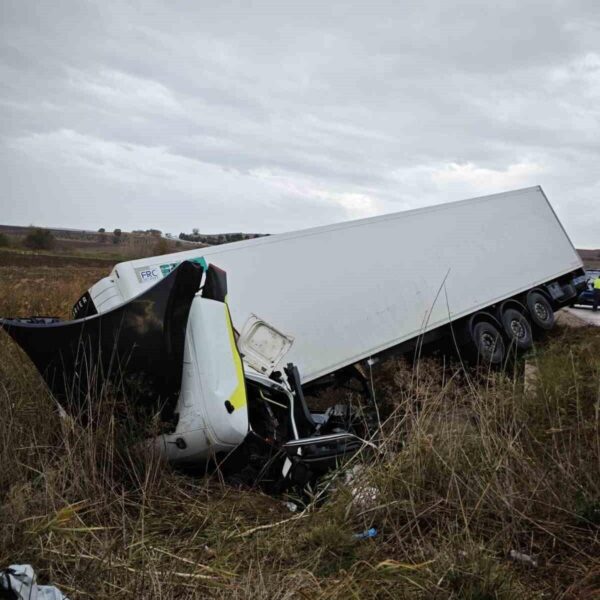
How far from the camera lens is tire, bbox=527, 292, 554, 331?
11250 mm

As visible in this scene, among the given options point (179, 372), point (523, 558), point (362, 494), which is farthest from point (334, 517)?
point (179, 372)

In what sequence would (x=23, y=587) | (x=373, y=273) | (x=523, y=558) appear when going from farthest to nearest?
(x=373, y=273) → (x=523, y=558) → (x=23, y=587)

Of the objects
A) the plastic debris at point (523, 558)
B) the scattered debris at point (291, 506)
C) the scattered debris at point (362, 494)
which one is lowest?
the plastic debris at point (523, 558)

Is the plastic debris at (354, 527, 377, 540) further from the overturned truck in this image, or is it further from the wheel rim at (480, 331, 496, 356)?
the wheel rim at (480, 331, 496, 356)

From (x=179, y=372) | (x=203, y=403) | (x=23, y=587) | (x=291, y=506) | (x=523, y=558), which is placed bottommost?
(x=523, y=558)

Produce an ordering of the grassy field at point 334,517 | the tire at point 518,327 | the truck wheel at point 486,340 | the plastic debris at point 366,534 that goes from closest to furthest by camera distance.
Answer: the grassy field at point 334,517, the plastic debris at point 366,534, the truck wheel at point 486,340, the tire at point 518,327

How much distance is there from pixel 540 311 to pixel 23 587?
34.9 ft

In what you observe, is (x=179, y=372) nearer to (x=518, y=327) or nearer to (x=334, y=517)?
(x=334, y=517)

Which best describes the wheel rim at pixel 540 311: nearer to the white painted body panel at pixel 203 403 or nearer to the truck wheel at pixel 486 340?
the truck wheel at pixel 486 340

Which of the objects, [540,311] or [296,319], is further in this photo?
[540,311]

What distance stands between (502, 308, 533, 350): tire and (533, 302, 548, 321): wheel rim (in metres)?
0.51

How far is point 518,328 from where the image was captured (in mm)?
10695

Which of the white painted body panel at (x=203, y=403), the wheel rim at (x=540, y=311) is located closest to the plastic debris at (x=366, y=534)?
the white painted body panel at (x=203, y=403)

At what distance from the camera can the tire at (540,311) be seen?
11250 millimetres
